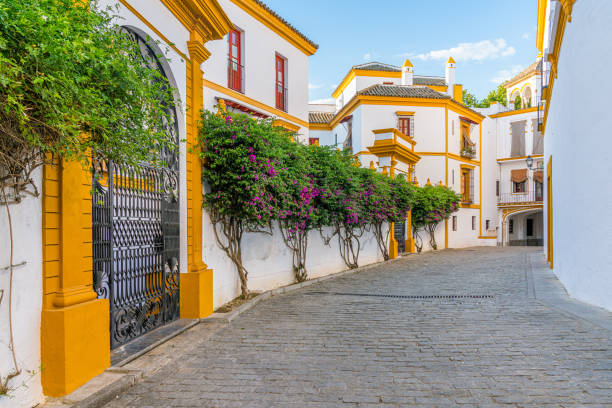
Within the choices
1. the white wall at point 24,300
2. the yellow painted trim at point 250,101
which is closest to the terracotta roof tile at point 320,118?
the yellow painted trim at point 250,101

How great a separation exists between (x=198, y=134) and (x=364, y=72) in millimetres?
26697

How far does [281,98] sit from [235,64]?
287 cm

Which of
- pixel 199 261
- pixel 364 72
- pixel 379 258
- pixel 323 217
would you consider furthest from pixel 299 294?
pixel 364 72

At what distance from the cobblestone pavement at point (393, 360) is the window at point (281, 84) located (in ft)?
38.0

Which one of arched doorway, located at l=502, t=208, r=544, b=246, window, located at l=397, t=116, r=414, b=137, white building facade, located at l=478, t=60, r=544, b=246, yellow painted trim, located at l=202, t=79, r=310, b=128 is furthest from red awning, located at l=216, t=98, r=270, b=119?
arched doorway, located at l=502, t=208, r=544, b=246

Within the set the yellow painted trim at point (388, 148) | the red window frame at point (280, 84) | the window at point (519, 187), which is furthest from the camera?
the window at point (519, 187)

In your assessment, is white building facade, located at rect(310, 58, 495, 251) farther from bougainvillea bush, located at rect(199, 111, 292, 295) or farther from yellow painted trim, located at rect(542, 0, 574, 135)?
bougainvillea bush, located at rect(199, 111, 292, 295)

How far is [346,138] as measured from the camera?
92.0ft

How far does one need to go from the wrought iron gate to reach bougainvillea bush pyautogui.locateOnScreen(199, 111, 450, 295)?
7830 millimetres

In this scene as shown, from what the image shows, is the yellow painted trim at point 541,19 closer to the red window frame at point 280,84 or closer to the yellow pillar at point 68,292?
the red window frame at point 280,84

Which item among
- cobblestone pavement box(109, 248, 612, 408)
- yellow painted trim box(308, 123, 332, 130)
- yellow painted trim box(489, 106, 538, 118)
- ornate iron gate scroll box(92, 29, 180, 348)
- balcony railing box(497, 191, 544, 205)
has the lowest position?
cobblestone pavement box(109, 248, 612, 408)

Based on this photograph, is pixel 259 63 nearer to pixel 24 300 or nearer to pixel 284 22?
pixel 284 22

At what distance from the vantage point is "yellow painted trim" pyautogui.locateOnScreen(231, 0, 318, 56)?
1544 centimetres

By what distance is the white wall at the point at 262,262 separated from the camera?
7.09 m
